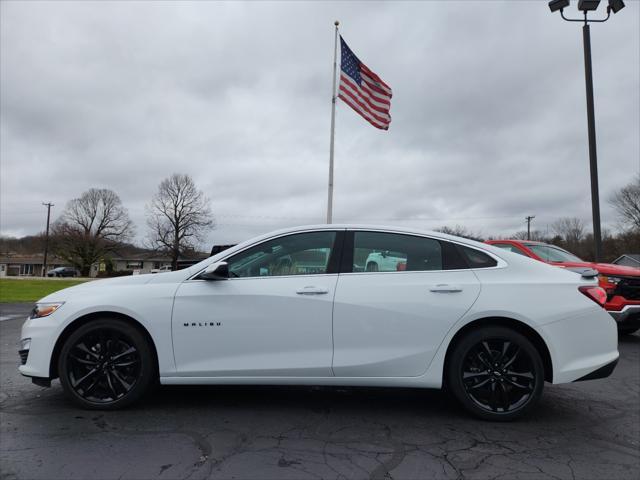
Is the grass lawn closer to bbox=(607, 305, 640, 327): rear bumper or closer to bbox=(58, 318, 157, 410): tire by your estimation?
bbox=(58, 318, 157, 410): tire

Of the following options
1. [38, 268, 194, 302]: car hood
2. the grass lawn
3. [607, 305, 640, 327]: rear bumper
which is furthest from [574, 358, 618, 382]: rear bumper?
the grass lawn

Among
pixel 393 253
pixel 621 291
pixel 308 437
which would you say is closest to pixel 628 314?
pixel 621 291

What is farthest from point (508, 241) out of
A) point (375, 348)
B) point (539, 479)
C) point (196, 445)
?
point (196, 445)

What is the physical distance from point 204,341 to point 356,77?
1116 cm

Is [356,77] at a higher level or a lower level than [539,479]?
higher

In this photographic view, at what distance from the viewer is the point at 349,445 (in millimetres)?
2936

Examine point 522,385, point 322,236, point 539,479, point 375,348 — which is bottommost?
point 539,479

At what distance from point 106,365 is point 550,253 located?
7232 millimetres

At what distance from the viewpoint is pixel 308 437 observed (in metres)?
3.07

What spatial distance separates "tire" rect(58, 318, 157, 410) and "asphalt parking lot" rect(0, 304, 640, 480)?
14cm

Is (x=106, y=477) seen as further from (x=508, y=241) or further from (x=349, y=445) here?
(x=508, y=241)

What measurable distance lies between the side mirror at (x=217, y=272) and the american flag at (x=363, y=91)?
10040mm

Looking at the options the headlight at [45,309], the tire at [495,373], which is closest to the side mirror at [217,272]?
the headlight at [45,309]

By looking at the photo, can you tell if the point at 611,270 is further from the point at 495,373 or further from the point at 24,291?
the point at 24,291
